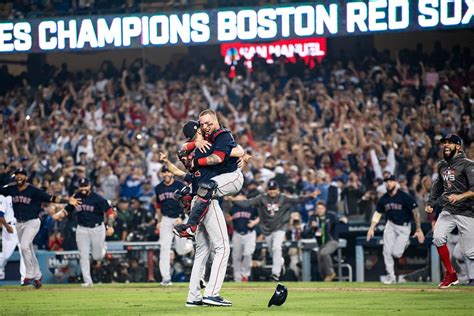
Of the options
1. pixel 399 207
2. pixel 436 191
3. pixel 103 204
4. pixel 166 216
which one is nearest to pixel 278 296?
pixel 436 191

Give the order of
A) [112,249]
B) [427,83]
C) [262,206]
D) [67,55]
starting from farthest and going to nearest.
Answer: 1. [67,55]
2. [427,83]
3. [112,249]
4. [262,206]

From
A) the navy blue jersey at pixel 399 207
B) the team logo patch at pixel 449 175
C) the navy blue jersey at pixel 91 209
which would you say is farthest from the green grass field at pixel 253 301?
the navy blue jersey at pixel 399 207

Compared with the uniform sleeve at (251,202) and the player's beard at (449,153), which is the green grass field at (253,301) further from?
the uniform sleeve at (251,202)

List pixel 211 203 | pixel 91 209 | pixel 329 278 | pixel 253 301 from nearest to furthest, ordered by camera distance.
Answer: pixel 211 203, pixel 253 301, pixel 91 209, pixel 329 278

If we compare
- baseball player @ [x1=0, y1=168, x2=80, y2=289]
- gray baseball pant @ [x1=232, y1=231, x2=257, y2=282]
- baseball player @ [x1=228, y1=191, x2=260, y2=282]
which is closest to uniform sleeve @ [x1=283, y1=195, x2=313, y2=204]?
baseball player @ [x1=228, y1=191, x2=260, y2=282]

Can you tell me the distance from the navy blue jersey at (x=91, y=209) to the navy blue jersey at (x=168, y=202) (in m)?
1.03

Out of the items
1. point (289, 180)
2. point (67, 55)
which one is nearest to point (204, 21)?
point (289, 180)

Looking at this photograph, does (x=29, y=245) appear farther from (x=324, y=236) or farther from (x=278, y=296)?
(x=278, y=296)

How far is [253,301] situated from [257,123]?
44.6ft

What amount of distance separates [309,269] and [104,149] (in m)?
7.44

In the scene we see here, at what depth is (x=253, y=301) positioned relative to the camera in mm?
13641

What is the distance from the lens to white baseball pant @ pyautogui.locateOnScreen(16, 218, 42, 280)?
18.5 m

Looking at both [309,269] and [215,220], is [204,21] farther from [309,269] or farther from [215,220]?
[215,220]

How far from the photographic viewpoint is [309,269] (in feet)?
72.5
